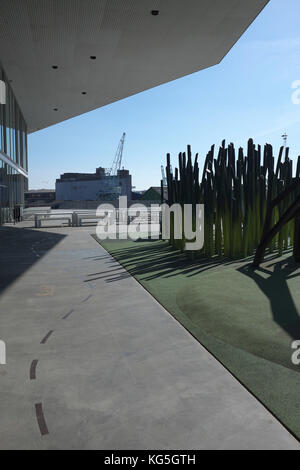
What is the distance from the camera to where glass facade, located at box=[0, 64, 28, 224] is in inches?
844

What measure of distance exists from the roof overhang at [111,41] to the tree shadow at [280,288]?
9347 mm

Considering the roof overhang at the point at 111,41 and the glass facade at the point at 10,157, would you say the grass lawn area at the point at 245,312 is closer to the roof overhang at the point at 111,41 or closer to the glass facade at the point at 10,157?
the roof overhang at the point at 111,41

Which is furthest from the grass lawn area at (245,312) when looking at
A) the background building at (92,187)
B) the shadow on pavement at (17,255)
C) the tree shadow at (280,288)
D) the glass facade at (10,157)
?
the background building at (92,187)

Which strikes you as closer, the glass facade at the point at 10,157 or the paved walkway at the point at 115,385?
the paved walkway at the point at 115,385

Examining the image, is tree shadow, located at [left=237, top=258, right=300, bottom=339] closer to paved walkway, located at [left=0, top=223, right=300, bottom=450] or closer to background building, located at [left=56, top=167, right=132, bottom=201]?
paved walkway, located at [left=0, top=223, right=300, bottom=450]

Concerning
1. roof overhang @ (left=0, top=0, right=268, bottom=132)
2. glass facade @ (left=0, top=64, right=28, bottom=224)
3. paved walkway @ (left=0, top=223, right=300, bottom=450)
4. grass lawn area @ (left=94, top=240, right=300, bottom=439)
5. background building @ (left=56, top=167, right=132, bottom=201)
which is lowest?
paved walkway @ (left=0, top=223, right=300, bottom=450)

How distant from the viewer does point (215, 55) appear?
696 inches

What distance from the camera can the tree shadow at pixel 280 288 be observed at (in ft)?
15.0

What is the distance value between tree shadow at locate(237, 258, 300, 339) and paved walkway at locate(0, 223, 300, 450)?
4.24 ft

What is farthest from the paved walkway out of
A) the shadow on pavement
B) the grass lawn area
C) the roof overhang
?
the roof overhang

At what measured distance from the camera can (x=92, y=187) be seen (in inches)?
4313

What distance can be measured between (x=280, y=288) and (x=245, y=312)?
1.41 meters

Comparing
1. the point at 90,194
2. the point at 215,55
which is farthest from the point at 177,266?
the point at 90,194
